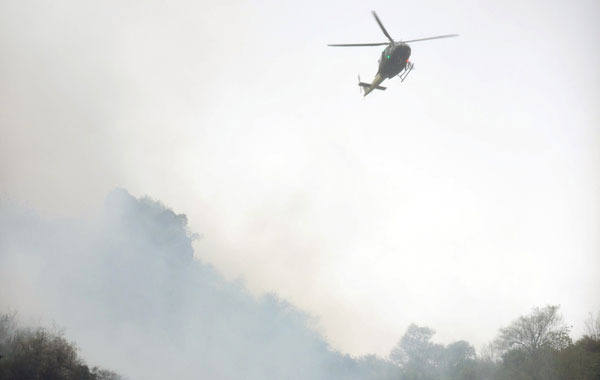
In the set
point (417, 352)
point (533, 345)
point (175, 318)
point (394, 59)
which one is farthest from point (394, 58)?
point (175, 318)

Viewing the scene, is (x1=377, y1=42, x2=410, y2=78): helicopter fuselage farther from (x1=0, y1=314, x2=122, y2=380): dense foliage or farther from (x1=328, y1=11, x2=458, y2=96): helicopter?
(x1=0, y1=314, x2=122, y2=380): dense foliage

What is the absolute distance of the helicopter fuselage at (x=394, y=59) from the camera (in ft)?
110

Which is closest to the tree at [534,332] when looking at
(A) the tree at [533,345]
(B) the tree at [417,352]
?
(A) the tree at [533,345]

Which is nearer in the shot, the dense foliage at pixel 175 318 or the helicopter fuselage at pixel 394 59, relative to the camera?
the helicopter fuselage at pixel 394 59

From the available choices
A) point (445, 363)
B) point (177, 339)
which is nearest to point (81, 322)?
point (177, 339)

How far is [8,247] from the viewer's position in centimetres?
9594

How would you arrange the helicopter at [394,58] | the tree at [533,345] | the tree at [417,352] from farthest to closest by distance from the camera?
the tree at [417,352], the tree at [533,345], the helicopter at [394,58]

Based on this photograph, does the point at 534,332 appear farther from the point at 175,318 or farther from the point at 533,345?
the point at 175,318

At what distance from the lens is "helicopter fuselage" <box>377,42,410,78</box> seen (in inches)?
1325

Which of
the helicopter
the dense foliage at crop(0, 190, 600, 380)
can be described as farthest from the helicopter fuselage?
the dense foliage at crop(0, 190, 600, 380)

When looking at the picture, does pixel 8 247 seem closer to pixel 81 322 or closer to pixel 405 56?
pixel 81 322

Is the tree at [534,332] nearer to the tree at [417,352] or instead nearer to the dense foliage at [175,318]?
the dense foliage at [175,318]

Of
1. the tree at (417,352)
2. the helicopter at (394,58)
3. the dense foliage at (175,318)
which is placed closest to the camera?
the helicopter at (394,58)

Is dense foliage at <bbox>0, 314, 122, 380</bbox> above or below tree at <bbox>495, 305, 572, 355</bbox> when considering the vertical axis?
below
